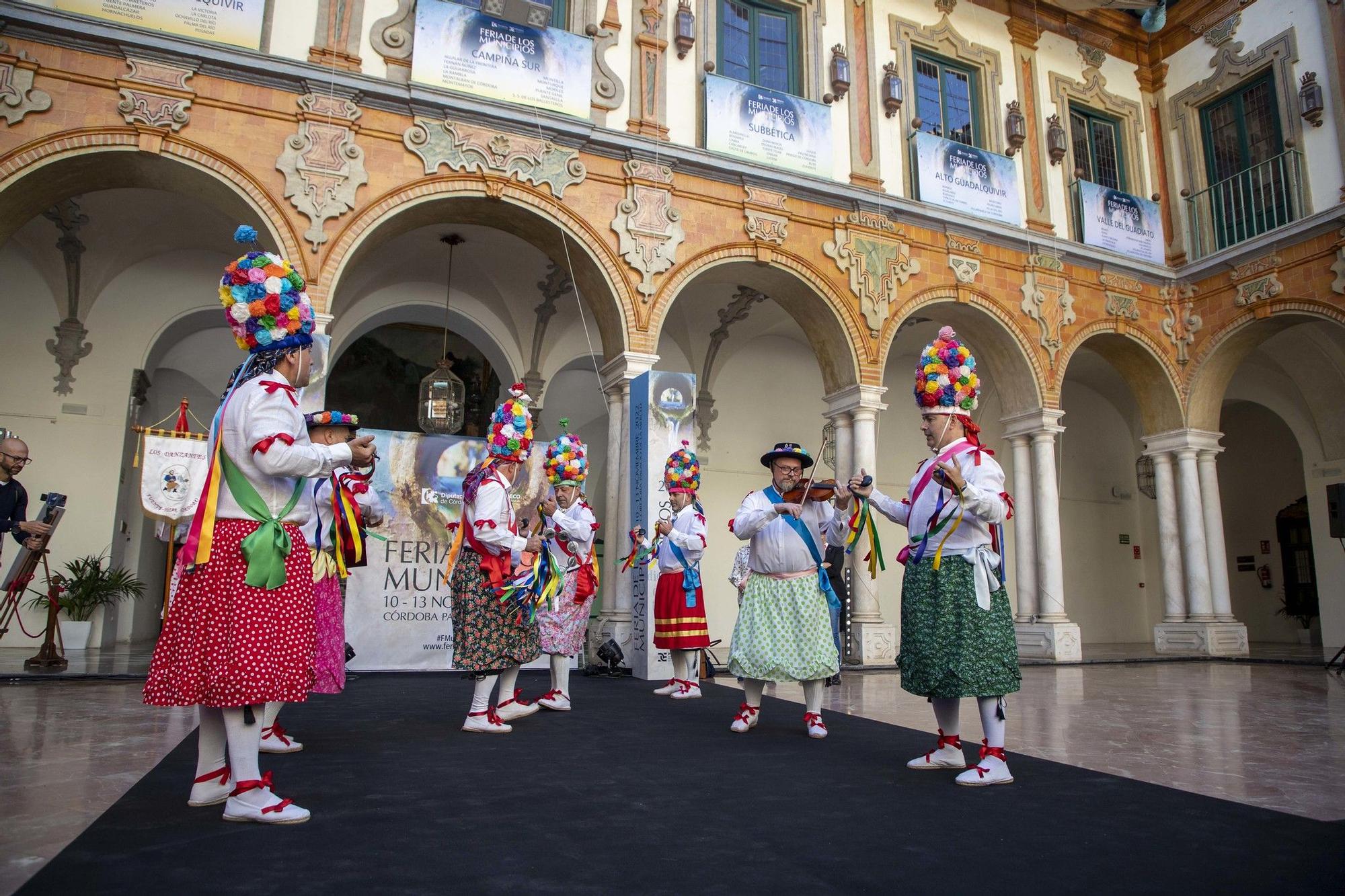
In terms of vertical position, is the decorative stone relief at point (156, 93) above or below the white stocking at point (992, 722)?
above

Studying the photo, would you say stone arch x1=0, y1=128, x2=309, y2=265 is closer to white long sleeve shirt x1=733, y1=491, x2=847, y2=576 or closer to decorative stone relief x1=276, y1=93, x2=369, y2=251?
decorative stone relief x1=276, y1=93, x2=369, y2=251

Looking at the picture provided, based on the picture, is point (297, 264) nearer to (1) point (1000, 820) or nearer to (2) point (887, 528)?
(1) point (1000, 820)

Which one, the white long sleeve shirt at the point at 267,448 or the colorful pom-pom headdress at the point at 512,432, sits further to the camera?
the colorful pom-pom headdress at the point at 512,432

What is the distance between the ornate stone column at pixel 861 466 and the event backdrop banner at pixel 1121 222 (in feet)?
14.9

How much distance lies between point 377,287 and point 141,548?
4.56 m

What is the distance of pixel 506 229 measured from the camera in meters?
9.52

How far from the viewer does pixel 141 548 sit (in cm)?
1114

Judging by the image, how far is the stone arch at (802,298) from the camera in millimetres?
9539

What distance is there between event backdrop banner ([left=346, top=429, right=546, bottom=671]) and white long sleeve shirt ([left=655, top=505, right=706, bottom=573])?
2479 millimetres

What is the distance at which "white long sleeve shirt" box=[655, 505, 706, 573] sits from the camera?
20.9 feet

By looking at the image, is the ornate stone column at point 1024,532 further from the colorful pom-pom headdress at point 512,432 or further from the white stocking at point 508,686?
the colorful pom-pom headdress at point 512,432

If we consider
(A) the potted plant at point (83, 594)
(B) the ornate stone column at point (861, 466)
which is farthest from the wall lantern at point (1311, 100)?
(A) the potted plant at point (83, 594)

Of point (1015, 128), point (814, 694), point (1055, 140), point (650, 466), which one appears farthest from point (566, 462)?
point (1055, 140)

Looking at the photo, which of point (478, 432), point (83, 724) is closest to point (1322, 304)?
point (478, 432)
